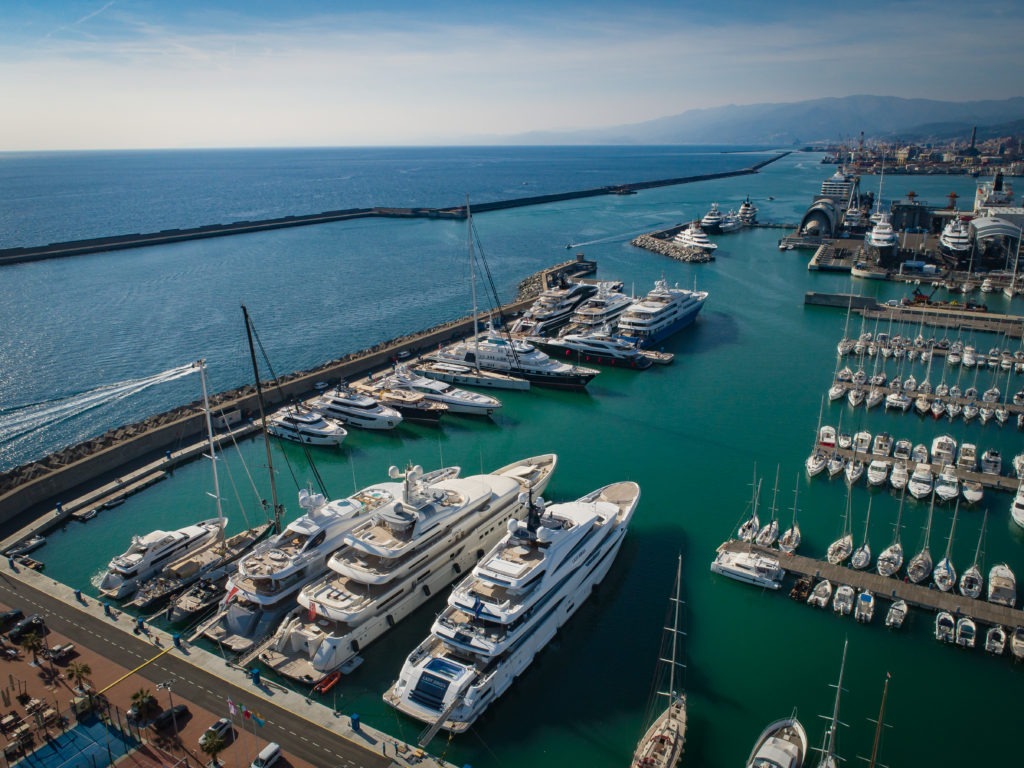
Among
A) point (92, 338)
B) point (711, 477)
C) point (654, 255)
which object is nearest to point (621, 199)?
point (654, 255)

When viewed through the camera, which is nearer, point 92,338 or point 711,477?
point 711,477

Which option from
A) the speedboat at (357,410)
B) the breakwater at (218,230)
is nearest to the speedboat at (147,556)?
the speedboat at (357,410)

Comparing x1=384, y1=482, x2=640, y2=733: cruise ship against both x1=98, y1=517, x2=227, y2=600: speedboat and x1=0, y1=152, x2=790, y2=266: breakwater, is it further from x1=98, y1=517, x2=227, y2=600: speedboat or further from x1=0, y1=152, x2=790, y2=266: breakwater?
x1=0, y1=152, x2=790, y2=266: breakwater

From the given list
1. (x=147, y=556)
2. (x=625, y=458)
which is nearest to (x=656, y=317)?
(x=625, y=458)

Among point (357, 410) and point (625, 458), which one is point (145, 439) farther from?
point (625, 458)

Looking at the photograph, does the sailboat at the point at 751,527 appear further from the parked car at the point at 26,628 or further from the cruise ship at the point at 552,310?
the cruise ship at the point at 552,310

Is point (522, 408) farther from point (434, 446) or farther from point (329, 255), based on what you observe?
point (329, 255)

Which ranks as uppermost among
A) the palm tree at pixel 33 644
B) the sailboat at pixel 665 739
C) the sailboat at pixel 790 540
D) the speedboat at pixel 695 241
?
the speedboat at pixel 695 241
